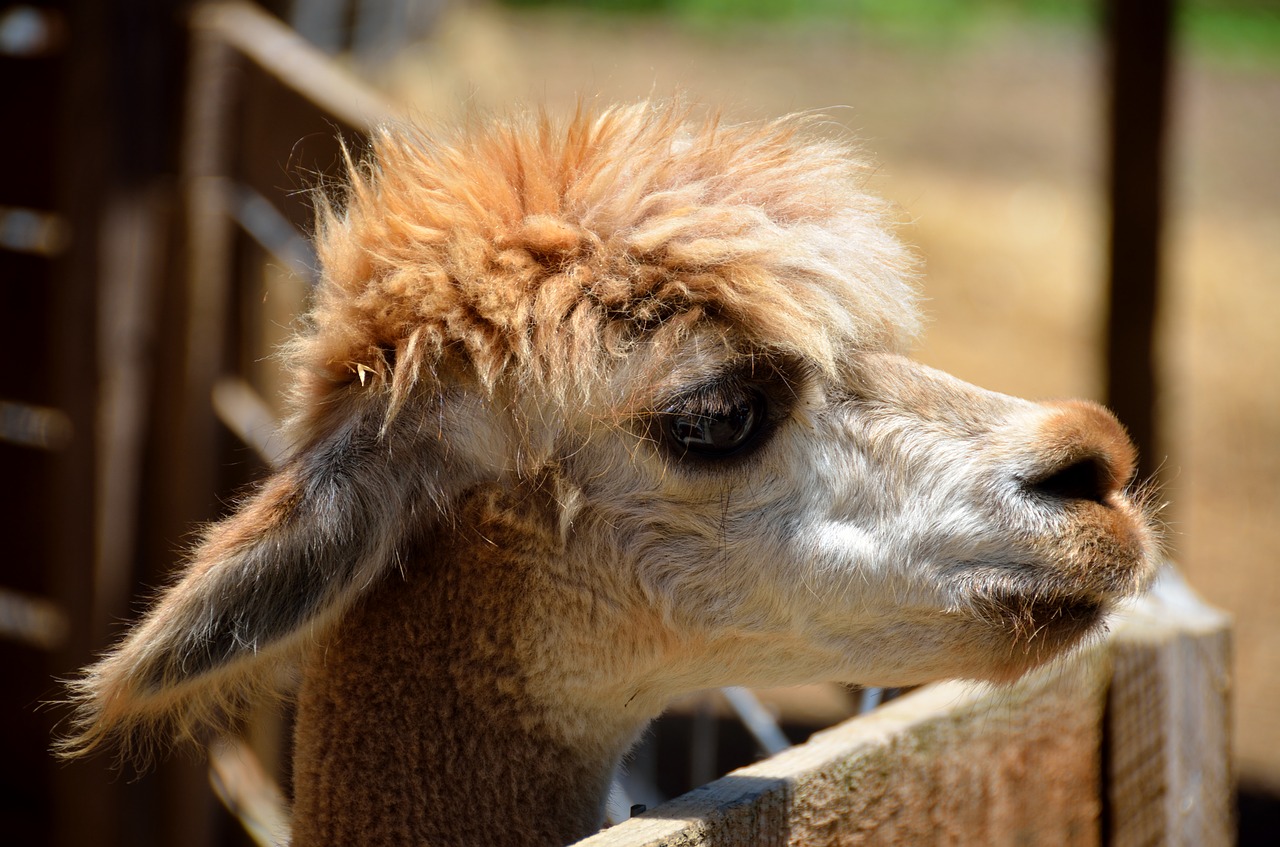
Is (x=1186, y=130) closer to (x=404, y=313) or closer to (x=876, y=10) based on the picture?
(x=876, y=10)

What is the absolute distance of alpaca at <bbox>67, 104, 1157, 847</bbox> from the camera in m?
1.74

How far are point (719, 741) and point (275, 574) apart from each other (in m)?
3.95

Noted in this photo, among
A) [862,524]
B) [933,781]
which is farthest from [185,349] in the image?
[933,781]

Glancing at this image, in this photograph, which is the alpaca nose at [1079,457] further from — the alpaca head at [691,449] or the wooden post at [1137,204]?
the wooden post at [1137,204]

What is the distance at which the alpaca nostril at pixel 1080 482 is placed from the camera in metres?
1.75

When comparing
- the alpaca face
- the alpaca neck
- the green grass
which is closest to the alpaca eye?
the alpaca face

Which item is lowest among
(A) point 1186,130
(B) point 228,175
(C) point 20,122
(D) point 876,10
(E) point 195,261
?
(E) point 195,261

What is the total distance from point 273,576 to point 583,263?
62 centimetres

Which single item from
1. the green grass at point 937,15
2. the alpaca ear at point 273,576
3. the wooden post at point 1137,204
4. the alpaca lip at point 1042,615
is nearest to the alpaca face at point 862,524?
the alpaca lip at point 1042,615

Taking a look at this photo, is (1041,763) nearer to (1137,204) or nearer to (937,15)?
(1137,204)

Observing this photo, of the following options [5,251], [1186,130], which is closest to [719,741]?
[5,251]

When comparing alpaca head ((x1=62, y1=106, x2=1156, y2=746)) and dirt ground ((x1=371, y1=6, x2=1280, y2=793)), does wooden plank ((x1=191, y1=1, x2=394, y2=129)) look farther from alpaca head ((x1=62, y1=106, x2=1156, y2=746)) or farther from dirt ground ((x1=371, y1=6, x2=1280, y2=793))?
alpaca head ((x1=62, y1=106, x2=1156, y2=746))

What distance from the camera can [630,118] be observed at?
2023 mm

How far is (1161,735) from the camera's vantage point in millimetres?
1997
